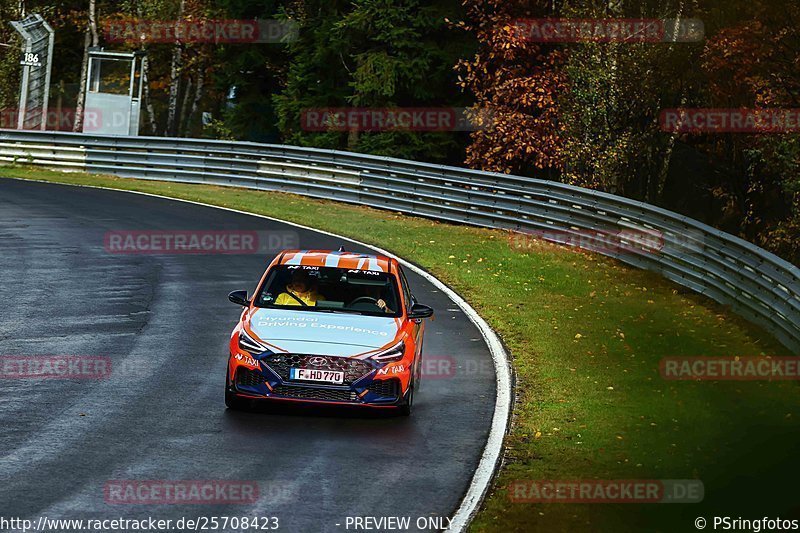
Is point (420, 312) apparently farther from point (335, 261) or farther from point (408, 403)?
point (408, 403)

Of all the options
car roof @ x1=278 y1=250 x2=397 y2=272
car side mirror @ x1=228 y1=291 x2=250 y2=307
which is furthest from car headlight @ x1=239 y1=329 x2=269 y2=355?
car roof @ x1=278 y1=250 x2=397 y2=272

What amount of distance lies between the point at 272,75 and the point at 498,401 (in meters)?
30.9

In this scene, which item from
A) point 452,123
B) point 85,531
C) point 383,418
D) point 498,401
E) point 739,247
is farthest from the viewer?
point 452,123

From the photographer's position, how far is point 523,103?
32406mm

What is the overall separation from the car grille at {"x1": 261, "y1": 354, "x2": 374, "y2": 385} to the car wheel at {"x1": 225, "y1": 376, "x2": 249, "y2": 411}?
19.1 inches

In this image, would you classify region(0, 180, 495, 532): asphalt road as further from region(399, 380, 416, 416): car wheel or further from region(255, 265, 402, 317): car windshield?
region(255, 265, 402, 317): car windshield

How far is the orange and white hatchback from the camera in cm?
1240

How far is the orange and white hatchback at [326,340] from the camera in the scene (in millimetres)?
Answer: 12398

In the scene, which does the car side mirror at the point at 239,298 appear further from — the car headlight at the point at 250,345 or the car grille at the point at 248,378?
the car grille at the point at 248,378

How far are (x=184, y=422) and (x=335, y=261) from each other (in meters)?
3.01

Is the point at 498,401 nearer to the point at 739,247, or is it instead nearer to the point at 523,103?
the point at 739,247

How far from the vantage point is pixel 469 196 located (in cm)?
3044

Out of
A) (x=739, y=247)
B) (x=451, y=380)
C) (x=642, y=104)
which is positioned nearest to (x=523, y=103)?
(x=642, y=104)

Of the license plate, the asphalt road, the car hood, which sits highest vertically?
the car hood
